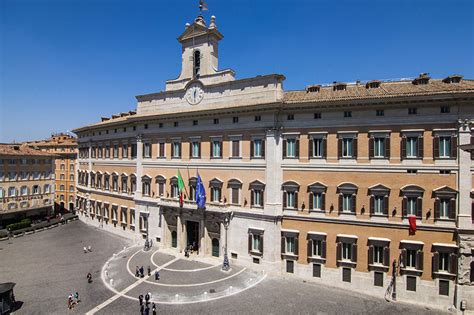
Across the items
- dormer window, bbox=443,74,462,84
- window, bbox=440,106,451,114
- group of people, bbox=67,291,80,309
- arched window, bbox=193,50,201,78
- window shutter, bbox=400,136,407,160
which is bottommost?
group of people, bbox=67,291,80,309

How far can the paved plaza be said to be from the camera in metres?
21.9

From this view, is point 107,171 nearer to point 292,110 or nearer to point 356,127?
point 292,110

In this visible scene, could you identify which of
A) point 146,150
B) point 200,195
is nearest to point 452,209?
point 200,195

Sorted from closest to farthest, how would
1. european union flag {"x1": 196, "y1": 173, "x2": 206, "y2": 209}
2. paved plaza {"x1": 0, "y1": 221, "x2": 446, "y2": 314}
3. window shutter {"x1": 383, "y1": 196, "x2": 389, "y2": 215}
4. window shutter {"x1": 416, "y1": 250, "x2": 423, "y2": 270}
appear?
paved plaza {"x1": 0, "y1": 221, "x2": 446, "y2": 314}, window shutter {"x1": 416, "y1": 250, "x2": 423, "y2": 270}, window shutter {"x1": 383, "y1": 196, "x2": 389, "y2": 215}, european union flag {"x1": 196, "y1": 173, "x2": 206, "y2": 209}

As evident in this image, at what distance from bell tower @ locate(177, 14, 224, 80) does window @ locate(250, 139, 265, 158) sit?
9.50m

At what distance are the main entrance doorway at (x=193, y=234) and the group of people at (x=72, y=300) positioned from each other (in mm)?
12265

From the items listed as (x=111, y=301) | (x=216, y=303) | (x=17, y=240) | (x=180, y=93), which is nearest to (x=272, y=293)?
(x=216, y=303)

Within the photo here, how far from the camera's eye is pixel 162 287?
25.2 m

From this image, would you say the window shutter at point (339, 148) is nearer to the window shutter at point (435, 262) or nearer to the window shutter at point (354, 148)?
the window shutter at point (354, 148)

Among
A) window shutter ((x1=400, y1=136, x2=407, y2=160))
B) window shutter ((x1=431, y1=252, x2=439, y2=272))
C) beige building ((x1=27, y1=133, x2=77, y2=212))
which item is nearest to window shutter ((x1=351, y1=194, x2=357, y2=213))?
window shutter ((x1=400, y1=136, x2=407, y2=160))

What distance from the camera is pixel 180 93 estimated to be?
1331 inches

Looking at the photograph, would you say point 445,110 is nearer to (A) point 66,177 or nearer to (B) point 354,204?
(B) point 354,204

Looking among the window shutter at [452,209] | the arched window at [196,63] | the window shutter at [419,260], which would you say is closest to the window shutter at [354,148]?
the window shutter at [452,209]

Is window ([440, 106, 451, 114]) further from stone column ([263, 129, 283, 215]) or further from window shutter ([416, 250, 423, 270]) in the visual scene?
stone column ([263, 129, 283, 215])
